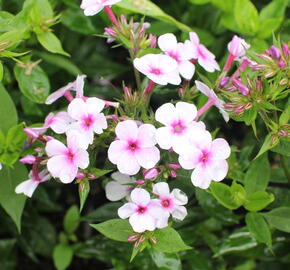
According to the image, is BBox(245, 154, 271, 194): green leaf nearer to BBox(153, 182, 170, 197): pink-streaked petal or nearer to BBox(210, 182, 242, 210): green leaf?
BBox(210, 182, 242, 210): green leaf

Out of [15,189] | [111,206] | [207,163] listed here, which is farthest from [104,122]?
[111,206]

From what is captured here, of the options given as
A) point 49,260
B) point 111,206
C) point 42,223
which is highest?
point 111,206

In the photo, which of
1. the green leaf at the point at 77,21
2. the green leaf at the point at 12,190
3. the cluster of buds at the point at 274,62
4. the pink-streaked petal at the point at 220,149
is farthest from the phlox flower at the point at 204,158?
the green leaf at the point at 77,21

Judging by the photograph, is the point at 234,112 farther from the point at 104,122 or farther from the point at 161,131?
the point at 104,122

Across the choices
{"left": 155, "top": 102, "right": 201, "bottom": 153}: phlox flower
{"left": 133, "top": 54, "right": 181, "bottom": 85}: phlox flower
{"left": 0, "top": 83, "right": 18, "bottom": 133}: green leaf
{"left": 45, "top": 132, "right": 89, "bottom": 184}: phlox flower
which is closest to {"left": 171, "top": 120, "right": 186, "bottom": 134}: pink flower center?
{"left": 155, "top": 102, "right": 201, "bottom": 153}: phlox flower

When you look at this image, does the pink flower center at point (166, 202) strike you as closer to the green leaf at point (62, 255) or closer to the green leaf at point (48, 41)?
the green leaf at point (48, 41)

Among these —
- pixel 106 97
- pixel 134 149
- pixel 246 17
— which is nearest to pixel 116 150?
pixel 134 149

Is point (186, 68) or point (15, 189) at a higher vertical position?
point (186, 68)
